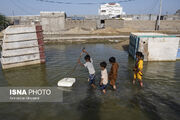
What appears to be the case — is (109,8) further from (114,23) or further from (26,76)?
(26,76)

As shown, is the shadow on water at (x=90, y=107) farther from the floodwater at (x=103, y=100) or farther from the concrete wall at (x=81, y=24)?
the concrete wall at (x=81, y=24)

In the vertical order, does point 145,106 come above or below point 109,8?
below

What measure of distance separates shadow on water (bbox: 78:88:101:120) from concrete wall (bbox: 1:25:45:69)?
4.93 m

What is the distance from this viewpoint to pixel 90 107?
411 centimetres

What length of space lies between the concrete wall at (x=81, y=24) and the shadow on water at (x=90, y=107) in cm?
2432

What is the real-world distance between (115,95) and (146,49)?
499 cm

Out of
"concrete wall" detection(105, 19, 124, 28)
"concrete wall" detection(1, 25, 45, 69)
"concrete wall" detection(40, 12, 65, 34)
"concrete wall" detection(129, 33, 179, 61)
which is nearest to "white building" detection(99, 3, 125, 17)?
"concrete wall" detection(105, 19, 124, 28)

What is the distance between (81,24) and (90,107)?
83.7 ft

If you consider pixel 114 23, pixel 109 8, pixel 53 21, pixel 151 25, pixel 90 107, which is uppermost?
pixel 109 8

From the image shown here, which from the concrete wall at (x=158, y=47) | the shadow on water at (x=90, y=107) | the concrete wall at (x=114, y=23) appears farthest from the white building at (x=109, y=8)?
the shadow on water at (x=90, y=107)

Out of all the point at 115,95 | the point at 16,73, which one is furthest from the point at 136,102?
the point at 16,73

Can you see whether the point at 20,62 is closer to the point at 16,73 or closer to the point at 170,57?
the point at 16,73

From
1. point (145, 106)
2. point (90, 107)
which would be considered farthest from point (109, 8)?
point (90, 107)

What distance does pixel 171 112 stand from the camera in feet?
12.5
